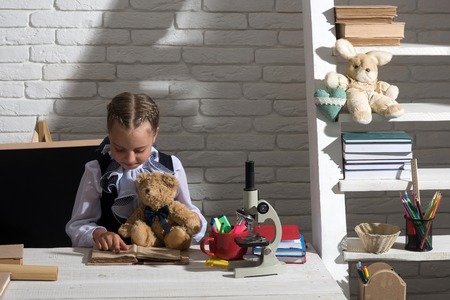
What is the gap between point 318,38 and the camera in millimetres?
2564

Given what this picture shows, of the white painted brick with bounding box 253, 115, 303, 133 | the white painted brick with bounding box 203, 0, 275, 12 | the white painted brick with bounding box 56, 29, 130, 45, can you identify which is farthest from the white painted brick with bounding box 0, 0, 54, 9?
the white painted brick with bounding box 253, 115, 303, 133

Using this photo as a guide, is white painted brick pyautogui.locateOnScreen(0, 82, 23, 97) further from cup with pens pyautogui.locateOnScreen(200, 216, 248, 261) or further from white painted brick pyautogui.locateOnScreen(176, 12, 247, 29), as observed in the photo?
cup with pens pyautogui.locateOnScreen(200, 216, 248, 261)

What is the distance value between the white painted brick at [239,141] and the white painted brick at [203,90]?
6.7 inches

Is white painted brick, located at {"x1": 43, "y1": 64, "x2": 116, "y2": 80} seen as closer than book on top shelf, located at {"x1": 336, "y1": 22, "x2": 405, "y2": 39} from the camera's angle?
No

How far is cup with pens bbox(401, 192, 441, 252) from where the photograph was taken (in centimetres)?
248

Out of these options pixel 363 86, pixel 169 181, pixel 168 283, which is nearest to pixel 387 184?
pixel 363 86

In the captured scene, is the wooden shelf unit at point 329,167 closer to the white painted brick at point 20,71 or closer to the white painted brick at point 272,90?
the white painted brick at point 272,90

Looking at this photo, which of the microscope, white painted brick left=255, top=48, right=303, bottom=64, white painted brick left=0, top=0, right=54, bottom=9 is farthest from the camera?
white painted brick left=255, top=48, right=303, bottom=64

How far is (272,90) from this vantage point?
11.2 ft

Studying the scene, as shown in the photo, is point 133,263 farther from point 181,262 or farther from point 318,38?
point 318,38

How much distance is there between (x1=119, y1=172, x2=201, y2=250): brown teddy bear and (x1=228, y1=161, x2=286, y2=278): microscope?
7.3 inches

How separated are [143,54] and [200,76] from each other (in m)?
0.25

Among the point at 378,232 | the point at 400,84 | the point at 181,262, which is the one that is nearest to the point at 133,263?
the point at 181,262

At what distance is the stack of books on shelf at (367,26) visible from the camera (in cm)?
257
